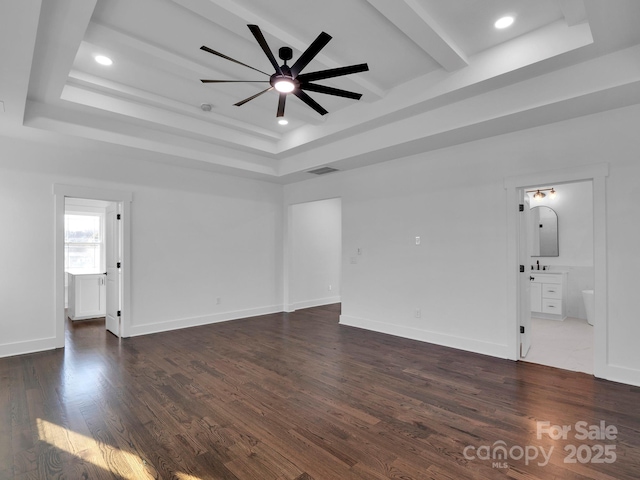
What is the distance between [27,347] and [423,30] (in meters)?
5.75

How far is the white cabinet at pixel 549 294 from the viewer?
6070mm

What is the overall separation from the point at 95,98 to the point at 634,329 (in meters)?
6.23

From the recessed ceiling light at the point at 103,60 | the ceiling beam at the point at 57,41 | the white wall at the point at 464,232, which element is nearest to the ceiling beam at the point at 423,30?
the white wall at the point at 464,232

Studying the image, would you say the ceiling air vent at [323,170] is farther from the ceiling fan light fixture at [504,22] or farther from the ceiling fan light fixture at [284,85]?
the ceiling fan light fixture at [504,22]

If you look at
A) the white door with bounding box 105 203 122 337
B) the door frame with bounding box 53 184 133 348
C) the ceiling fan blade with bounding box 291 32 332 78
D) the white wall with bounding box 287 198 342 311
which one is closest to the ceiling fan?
the ceiling fan blade with bounding box 291 32 332 78

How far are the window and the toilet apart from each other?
9947 mm

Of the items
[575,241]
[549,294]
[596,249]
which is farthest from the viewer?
[575,241]

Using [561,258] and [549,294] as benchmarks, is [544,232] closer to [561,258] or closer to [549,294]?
[561,258]

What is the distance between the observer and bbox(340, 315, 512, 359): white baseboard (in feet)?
13.8

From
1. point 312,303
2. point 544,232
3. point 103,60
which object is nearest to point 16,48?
point 103,60

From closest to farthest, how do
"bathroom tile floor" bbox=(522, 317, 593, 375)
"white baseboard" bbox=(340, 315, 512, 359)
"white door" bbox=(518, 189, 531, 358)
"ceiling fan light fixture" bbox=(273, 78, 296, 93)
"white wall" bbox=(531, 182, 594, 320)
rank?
"ceiling fan light fixture" bbox=(273, 78, 296, 93) → "bathroom tile floor" bbox=(522, 317, 593, 375) → "white door" bbox=(518, 189, 531, 358) → "white baseboard" bbox=(340, 315, 512, 359) → "white wall" bbox=(531, 182, 594, 320)

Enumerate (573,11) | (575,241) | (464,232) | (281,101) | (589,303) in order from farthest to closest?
(575,241), (589,303), (464,232), (281,101), (573,11)

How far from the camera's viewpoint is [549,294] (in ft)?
20.3

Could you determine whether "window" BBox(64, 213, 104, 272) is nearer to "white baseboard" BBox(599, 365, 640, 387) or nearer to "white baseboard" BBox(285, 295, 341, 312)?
"white baseboard" BBox(285, 295, 341, 312)
